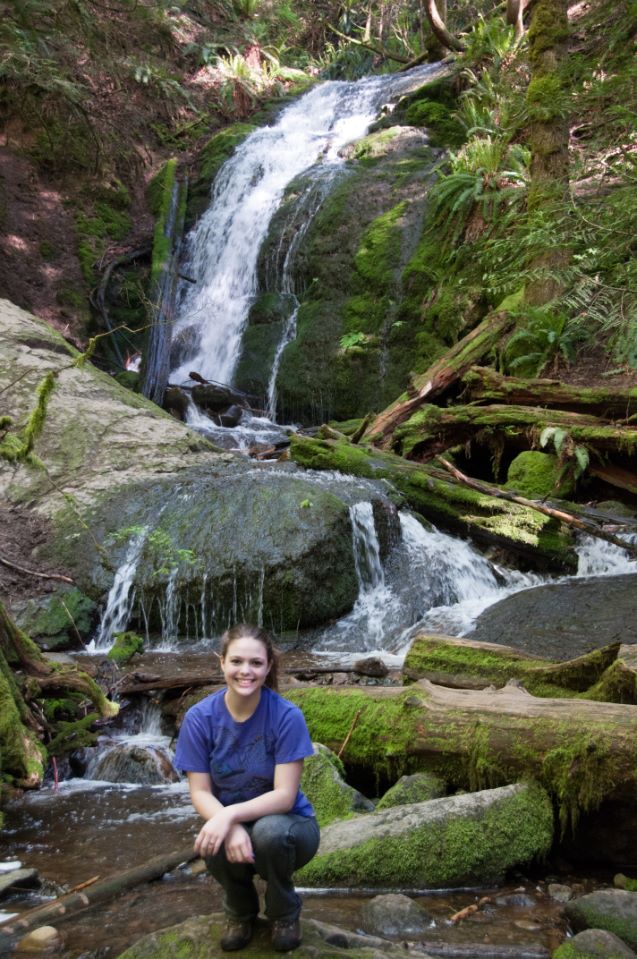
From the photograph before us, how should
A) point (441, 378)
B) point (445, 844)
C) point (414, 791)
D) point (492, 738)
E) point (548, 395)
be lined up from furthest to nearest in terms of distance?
point (441, 378)
point (548, 395)
point (414, 791)
point (492, 738)
point (445, 844)

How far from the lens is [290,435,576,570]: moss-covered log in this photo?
8.27 metres

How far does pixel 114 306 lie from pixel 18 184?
12.5ft

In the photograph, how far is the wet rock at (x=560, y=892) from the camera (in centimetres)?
308

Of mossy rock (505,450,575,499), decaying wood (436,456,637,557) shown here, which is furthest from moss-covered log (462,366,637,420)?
decaying wood (436,456,637,557)

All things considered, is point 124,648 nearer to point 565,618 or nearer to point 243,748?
point 565,618

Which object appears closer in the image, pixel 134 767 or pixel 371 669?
pixel 134 767

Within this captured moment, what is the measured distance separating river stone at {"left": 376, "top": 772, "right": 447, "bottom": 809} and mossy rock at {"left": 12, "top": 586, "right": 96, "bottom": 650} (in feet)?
15.1

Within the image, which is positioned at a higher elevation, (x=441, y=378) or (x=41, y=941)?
(x=441, y=378)

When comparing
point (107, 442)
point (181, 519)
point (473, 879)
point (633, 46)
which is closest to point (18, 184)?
point (107, 442)

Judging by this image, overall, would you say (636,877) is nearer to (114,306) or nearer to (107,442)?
(107,442)

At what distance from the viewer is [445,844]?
321 cm

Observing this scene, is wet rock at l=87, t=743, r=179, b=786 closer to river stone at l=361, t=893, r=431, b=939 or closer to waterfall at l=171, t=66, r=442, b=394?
river stone at l=361, t=893, r=431, b=939

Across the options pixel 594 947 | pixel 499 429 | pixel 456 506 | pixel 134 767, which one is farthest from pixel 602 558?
pixel 594 947

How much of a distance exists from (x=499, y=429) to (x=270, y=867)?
25.6ft
